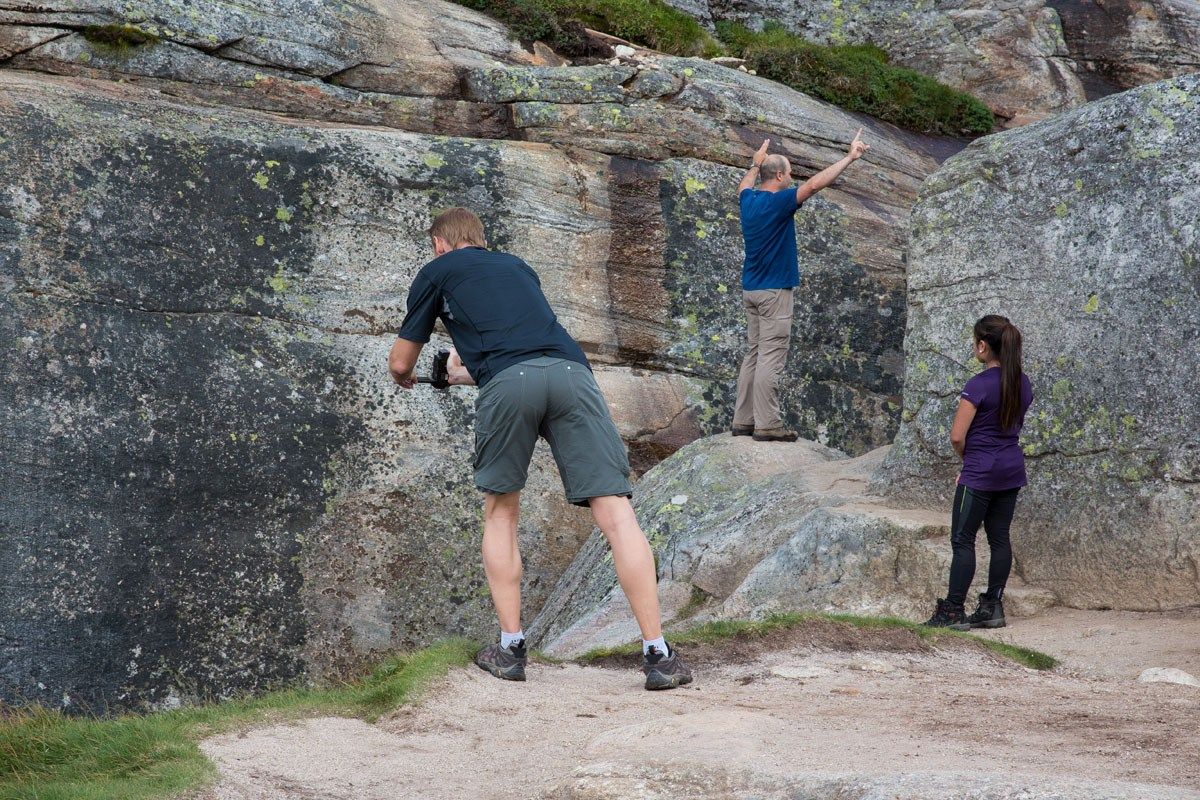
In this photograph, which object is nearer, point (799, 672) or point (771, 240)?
point (799, 672)

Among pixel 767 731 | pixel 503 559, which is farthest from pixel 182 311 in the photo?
pixel 767 731

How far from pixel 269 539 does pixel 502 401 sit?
5.63m

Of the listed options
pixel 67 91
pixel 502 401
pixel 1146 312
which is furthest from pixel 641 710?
pixel 67 91

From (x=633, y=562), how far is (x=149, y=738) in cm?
232

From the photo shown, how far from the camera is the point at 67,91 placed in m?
11.3

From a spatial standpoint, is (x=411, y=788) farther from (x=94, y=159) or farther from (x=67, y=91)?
(x=67, y=91)

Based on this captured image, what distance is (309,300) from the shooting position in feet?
38.4

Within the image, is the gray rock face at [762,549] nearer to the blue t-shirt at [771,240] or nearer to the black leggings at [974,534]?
the black leggings at [974,534]

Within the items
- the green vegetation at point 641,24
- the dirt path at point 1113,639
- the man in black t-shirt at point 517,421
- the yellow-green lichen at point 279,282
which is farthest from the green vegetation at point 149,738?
the green vegetation at point 641,24

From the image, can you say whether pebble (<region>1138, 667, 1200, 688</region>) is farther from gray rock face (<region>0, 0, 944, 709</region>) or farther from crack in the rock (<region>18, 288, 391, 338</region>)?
crack in the rock (<region>18, 288, 391, 338</region>)

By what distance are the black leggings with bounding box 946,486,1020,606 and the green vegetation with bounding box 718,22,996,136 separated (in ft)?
27.8

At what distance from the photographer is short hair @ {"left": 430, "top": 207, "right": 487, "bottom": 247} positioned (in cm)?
655

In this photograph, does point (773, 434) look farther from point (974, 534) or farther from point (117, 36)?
point (117, 36)

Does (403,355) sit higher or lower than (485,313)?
lower
